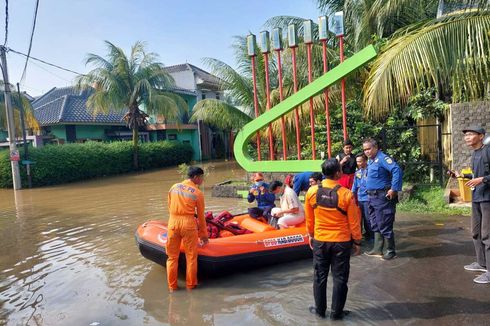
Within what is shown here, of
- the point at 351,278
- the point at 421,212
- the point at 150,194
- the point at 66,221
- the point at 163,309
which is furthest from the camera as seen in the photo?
the point at 150,194

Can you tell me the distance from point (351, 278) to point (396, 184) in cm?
134

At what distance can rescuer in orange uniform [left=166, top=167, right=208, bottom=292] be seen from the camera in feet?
16.4

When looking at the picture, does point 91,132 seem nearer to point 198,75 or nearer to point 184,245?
point 198,75

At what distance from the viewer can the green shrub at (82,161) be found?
1839 cm

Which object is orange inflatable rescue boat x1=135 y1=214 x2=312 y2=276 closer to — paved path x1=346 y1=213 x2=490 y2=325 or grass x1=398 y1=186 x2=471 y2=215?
paved path x1=346 y1=213 x2=490 y2=325

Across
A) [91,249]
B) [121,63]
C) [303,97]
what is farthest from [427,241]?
[121,63]

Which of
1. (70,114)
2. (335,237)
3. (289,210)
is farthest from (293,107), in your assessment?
(70,114)

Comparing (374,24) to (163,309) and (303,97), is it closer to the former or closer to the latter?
(303,97)

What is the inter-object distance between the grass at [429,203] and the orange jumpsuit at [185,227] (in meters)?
5.51

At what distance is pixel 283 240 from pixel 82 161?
1671 centimetres

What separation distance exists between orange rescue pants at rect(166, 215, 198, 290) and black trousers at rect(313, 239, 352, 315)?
164 centimetres

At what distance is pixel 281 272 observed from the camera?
5.66 metres

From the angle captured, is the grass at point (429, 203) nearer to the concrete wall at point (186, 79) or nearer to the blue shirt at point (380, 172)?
the blue shirt at point (380, 172)

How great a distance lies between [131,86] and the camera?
23.1m
